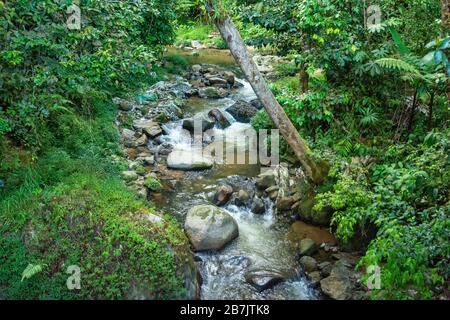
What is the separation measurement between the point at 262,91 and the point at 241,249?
314 cm

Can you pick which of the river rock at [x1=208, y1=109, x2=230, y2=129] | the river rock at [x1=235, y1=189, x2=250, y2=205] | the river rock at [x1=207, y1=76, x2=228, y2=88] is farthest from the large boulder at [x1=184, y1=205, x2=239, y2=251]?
the river rock at [x1=207, y1=76, x2=228, y2=88]

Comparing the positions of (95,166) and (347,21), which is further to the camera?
(347,21)

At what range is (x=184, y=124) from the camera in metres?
11.7

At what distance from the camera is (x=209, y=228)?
6.84 m

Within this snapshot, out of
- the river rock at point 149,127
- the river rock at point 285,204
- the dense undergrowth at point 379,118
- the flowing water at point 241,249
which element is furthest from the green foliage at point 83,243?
the river rock at point 149,127

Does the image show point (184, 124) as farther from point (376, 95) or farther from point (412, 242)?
point (412, 242)

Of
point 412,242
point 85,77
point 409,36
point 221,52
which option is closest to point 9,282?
point 85,77

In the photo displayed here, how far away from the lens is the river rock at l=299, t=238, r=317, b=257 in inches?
265

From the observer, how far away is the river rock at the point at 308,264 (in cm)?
641

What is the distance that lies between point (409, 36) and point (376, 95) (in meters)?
1.44

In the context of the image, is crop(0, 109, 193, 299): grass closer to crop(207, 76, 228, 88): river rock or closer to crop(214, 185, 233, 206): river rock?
crop(214, 185, 233, 206): river rock

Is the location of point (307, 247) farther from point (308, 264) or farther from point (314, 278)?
point (314, 278)

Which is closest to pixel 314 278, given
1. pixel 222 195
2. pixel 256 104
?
pixel 222 195

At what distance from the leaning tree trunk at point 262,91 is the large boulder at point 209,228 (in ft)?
6.72
